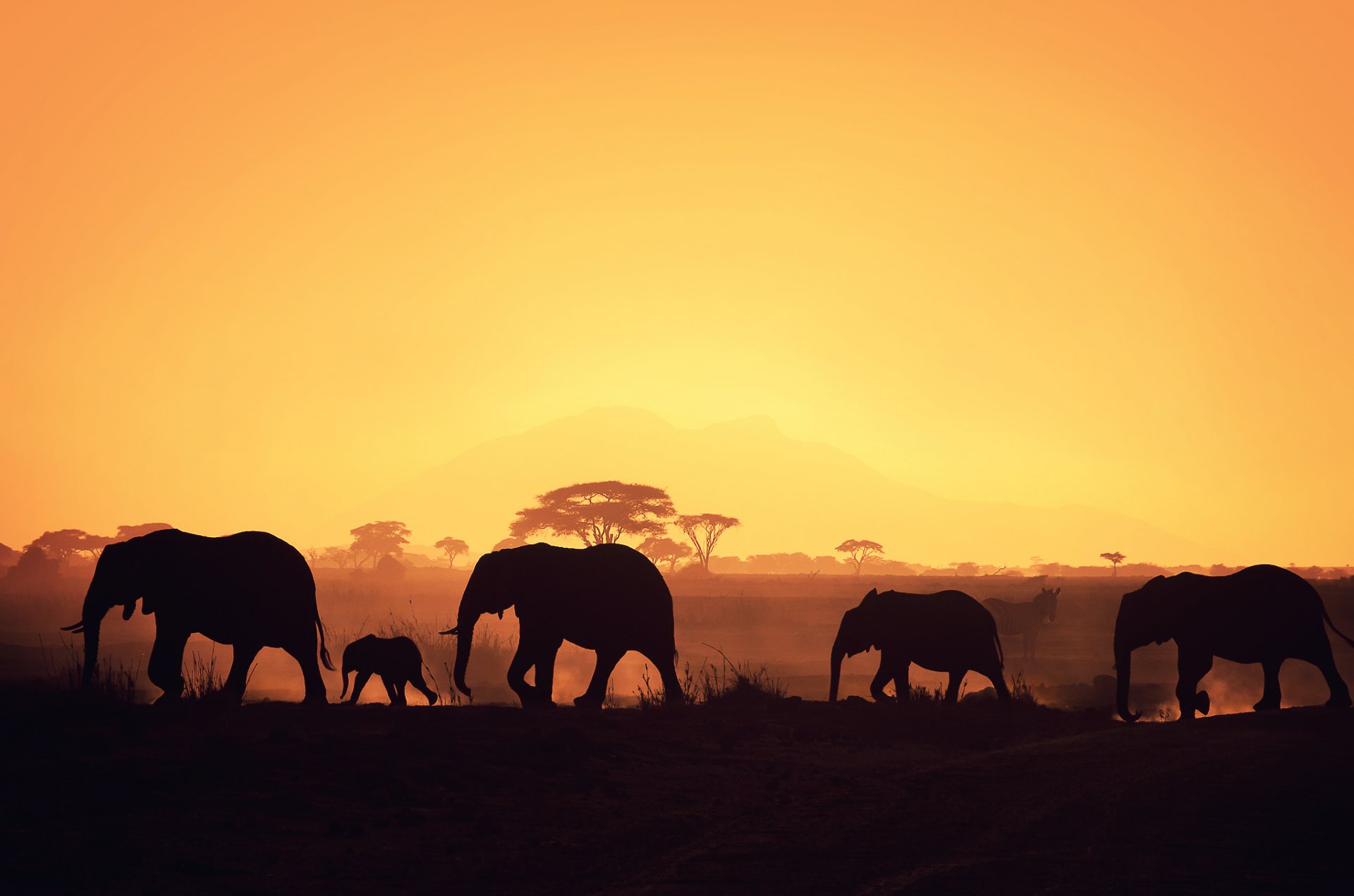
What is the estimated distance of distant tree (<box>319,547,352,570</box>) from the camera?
133 metres

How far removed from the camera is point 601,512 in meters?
86.7

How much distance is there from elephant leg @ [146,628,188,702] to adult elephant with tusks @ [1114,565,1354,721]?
45.6 feet

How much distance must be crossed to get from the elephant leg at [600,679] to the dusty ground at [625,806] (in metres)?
1.69

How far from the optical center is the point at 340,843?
822cm

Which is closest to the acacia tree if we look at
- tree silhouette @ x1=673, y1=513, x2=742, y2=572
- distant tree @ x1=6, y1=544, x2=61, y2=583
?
distant tree @ x1=6, y1=544, x2=61, y2=583

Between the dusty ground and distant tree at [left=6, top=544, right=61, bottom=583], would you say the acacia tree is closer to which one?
distant tree at [left=6, top=544, right=61, bottom=583]

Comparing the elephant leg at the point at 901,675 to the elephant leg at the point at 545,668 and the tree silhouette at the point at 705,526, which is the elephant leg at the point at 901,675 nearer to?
the elephant leg at the point at 545,668

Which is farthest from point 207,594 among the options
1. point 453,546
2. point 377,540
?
point 453,546

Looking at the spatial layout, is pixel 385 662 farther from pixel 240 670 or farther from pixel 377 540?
pixel 377 540

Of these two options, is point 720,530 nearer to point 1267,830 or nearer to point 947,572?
point 947,572

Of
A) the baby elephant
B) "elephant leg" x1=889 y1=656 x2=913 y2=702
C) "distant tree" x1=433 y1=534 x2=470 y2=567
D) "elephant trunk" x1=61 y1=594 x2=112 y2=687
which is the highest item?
"distant tree" x1=433 y1=534 x2=470 y2=567

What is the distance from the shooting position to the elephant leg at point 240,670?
14.6 m

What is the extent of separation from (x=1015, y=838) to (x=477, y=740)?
573 cm

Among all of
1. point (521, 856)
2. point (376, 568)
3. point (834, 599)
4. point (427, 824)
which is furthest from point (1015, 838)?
point (376, 568)
